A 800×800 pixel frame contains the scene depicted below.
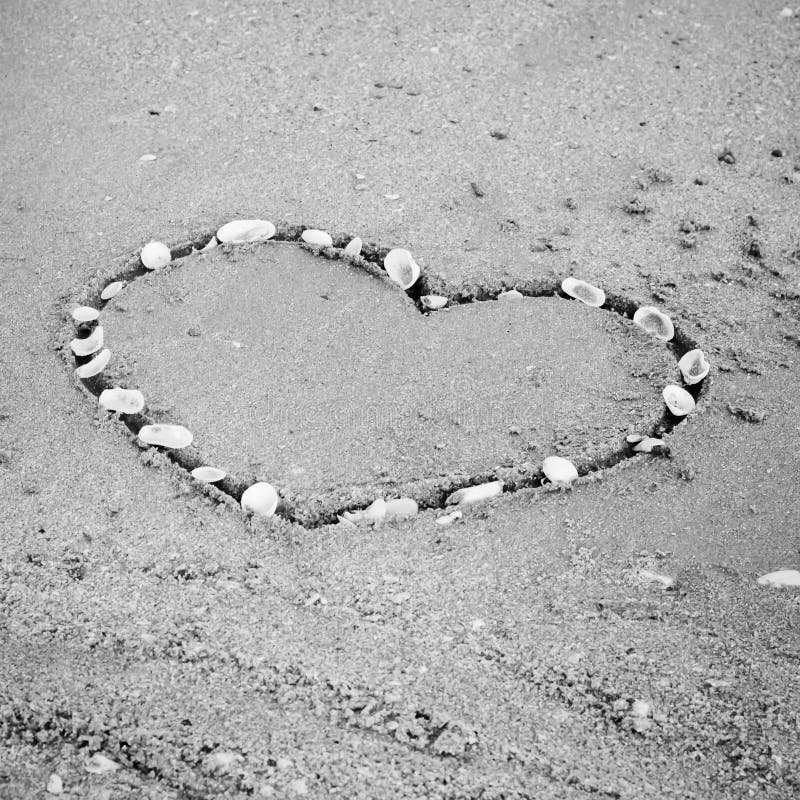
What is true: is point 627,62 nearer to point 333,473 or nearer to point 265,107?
point 265,107

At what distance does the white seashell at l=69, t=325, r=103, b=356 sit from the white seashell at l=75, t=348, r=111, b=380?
0.05 metres

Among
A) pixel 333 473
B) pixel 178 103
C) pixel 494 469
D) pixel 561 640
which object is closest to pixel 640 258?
pixel 494 469

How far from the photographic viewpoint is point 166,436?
7.82ft

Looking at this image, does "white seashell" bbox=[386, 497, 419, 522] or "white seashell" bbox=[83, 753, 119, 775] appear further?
"white seashell" bbox=[386, 497, 419, 522]

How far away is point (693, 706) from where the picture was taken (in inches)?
71.0

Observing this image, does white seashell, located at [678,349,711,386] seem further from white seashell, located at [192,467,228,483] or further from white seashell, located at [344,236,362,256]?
white seashell, located at [192,467,228,483]

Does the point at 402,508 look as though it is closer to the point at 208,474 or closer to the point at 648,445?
the point at 208,474

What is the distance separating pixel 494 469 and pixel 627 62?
232 cm

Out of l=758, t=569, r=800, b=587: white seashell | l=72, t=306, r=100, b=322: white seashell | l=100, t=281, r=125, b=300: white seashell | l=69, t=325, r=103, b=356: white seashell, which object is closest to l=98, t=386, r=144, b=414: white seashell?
l=69, t=325, r=103, b=356: white seashell

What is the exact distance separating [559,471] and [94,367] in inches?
47.6

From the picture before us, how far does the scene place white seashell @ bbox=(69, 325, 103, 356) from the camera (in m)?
2.63

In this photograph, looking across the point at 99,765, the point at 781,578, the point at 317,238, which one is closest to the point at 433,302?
the point at 317,238

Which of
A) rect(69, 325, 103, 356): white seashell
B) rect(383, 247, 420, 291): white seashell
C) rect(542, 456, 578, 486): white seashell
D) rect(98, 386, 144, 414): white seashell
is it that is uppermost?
rect(383, 247, 420, 291): white seashell

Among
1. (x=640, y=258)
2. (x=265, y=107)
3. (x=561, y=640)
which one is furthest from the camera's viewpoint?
(x=265, y=107)
